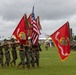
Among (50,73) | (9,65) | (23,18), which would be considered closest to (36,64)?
(9,65)

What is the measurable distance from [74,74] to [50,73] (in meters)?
1.20

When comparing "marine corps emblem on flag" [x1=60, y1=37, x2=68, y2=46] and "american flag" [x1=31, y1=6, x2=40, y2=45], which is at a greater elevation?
"american flag" [x1=31, y1=6, x2=40, y2=45]

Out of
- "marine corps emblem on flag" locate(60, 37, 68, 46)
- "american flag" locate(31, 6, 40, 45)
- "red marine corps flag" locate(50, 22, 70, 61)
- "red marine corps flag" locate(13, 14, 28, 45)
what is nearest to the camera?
"red marine corps flag" locate(50, 22, 70, 61)

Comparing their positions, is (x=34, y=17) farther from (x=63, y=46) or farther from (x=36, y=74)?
(x=36, y=74)

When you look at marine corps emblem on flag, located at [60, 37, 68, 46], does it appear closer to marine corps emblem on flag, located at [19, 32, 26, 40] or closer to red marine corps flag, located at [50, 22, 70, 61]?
red marine corps flag, located at [50, 22, 70, 61]

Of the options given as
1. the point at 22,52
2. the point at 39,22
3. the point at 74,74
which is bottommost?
the point at 74,74

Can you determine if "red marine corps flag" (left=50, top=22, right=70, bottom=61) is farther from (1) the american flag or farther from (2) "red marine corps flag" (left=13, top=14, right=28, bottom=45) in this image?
(1) the american flag

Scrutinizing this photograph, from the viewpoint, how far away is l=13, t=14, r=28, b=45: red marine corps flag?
1966cm

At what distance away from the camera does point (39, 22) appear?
2222 cm

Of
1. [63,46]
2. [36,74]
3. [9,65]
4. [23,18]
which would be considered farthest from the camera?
[9,65]

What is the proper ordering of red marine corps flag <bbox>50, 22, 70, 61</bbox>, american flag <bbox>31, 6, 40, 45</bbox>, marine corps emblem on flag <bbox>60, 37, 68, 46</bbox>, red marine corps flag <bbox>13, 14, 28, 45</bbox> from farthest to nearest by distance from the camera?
american flag <bbox>31, 6, 40, 45</bbox> → red marine corps flag <bbox>13, 14, 28, 45</bbox> → marine corps emblem on flag <bbox>60, 37, 68, 46</bbox> → red marine corps flag <bbox>50, 22, 70, 61</bbox>

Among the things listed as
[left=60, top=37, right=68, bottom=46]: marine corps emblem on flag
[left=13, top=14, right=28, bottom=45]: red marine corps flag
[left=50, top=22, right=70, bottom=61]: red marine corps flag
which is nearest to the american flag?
[left=13, top=14, right=28, bottom=45]: red marine corps flag

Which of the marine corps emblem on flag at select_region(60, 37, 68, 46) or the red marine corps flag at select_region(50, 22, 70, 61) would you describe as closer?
the red marine corps flag at select_region(50, 22, 70, 61)

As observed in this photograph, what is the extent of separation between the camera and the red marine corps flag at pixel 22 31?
19.7 metres
